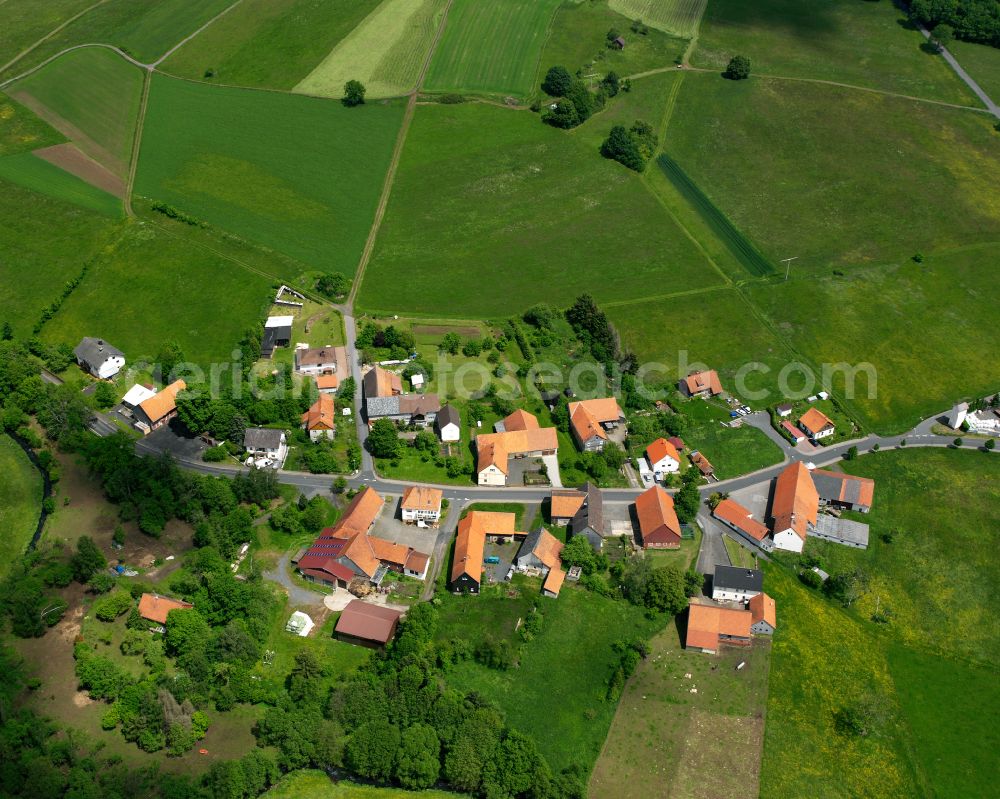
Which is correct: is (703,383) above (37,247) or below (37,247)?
above

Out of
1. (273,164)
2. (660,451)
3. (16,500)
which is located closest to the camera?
(16,500)

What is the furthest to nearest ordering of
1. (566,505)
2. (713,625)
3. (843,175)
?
(843,175), (566,505), (713,625)

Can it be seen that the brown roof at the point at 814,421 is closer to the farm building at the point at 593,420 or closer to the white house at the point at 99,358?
the farm building at the point at 593,420

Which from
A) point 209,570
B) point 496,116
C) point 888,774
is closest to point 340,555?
point 209,570

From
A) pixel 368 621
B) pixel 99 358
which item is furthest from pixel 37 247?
pixel 368 621

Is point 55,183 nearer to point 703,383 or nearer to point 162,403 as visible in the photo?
point 162,403

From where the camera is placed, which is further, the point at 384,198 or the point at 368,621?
the point at 384,198

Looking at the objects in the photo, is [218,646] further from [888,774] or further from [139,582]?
[888,774]

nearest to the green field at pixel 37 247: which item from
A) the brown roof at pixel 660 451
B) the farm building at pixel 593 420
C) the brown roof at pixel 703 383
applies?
the farm building at pixel 593 420

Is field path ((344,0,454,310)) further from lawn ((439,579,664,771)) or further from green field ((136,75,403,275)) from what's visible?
lawn ((439,579,664,771))
